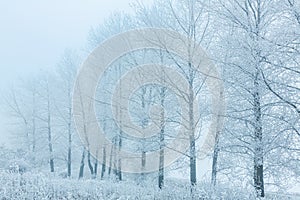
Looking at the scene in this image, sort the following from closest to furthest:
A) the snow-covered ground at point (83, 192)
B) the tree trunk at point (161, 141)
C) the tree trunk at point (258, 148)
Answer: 1. the tree trunk at point (258, 148)
2. the snow-covered ground at point (83, 192)
3. the tree trunk at point (161, 141)

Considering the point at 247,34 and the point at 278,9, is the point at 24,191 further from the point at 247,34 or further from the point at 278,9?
the point at 278,9

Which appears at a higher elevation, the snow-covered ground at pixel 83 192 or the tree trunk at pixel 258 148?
the tree trunk at pixel 258 148

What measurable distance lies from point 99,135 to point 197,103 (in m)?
8.41

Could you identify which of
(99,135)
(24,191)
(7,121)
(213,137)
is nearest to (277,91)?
(213,137)

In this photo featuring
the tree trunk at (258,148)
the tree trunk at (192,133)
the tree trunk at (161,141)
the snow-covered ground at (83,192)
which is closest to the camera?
the tree trunk at (258,148)

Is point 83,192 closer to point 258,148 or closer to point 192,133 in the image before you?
point 192,133

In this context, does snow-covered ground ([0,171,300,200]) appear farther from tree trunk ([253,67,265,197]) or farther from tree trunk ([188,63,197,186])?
tree trunk ([188,63,197,186])

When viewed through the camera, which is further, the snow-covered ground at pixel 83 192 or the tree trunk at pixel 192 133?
the tree trunk at pixel 192 133

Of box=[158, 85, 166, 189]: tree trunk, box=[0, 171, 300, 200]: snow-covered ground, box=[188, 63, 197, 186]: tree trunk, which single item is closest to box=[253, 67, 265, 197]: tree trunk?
box=[0, 171, 300, 200]: snow-covered ground

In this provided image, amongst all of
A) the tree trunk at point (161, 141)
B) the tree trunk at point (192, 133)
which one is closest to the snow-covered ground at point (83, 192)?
the tree trunk at point (192, 133)

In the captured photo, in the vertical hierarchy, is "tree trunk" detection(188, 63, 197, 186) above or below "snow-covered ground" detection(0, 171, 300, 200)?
above

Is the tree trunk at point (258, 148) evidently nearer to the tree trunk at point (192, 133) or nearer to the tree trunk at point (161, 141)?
the tree trunk at point (192, 133)

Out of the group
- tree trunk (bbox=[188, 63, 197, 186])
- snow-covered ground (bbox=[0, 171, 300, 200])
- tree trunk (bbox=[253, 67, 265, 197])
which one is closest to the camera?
tree trunk (bbox=[253, 67, 265, 197])

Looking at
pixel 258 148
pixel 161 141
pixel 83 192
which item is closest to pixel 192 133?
pixel 161 141
